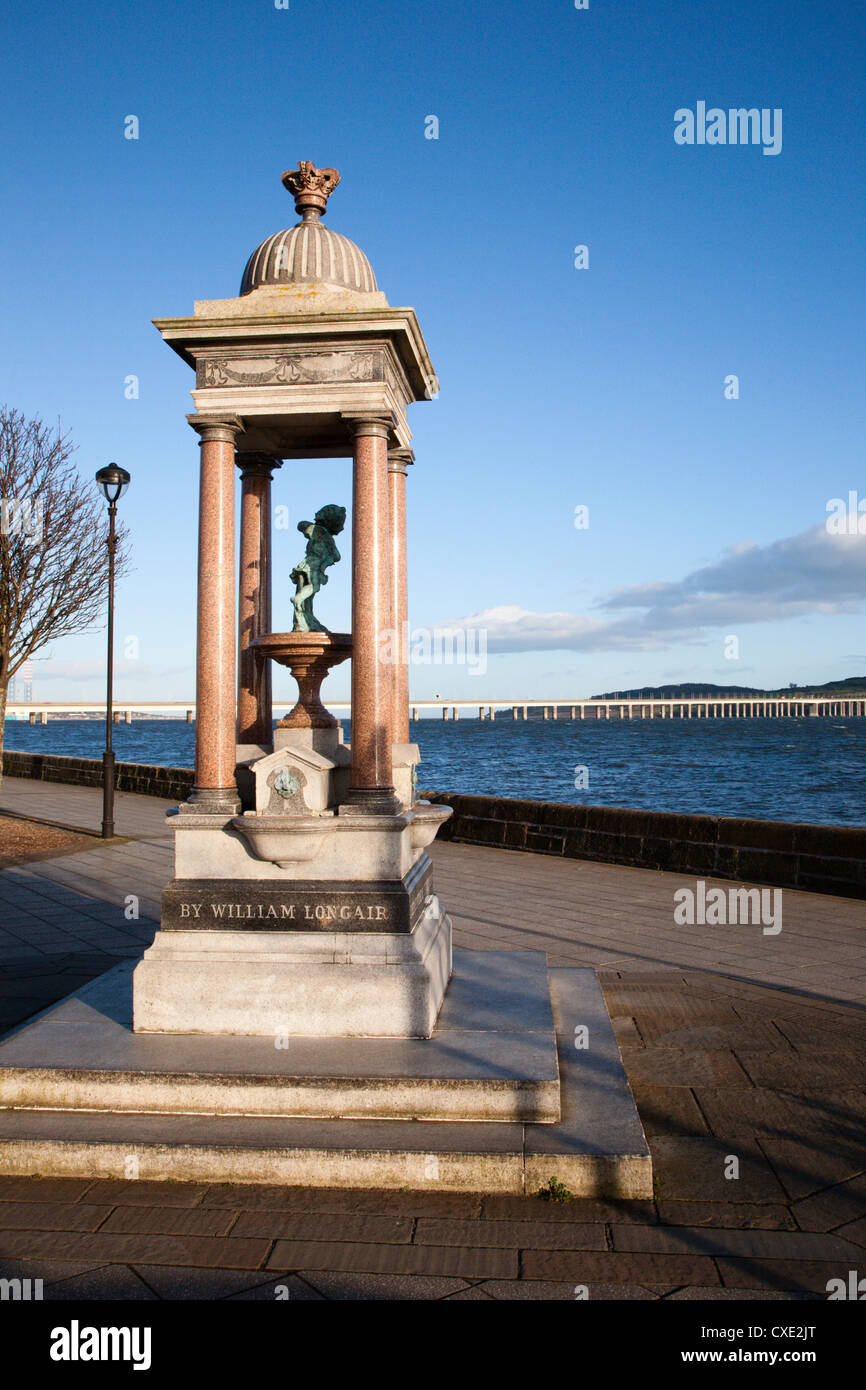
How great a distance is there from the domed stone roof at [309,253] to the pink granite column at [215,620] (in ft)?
3.30

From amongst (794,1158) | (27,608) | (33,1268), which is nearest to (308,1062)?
(33,1268)

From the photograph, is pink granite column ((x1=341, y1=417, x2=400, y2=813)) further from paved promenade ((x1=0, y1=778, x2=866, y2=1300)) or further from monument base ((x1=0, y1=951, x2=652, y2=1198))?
paved promenade ((x1=0, y1=778, x2=866, y2=1300))

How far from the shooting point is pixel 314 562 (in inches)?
265

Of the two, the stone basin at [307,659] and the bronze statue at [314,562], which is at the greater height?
the bronze statue at [314,562]

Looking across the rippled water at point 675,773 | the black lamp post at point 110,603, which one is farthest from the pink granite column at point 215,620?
the rippled water at point 675,773

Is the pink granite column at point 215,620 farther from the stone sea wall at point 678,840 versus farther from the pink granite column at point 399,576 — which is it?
the stone sea wall at point 678,840

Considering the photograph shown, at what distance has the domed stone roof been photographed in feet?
20.9

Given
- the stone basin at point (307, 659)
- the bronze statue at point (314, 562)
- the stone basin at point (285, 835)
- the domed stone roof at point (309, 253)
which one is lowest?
the stone basin at point (285, 835)

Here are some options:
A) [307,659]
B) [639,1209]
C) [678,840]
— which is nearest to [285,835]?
[307,659]

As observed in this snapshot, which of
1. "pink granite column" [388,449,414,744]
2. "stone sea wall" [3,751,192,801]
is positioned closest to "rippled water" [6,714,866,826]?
"stone sea wall" [3,751,192,801]

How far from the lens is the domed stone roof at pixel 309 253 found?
6.38m

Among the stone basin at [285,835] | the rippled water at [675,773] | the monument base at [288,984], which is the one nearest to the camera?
the monument base at [288,984]

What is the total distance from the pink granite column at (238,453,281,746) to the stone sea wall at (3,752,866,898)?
6246 millimetres
